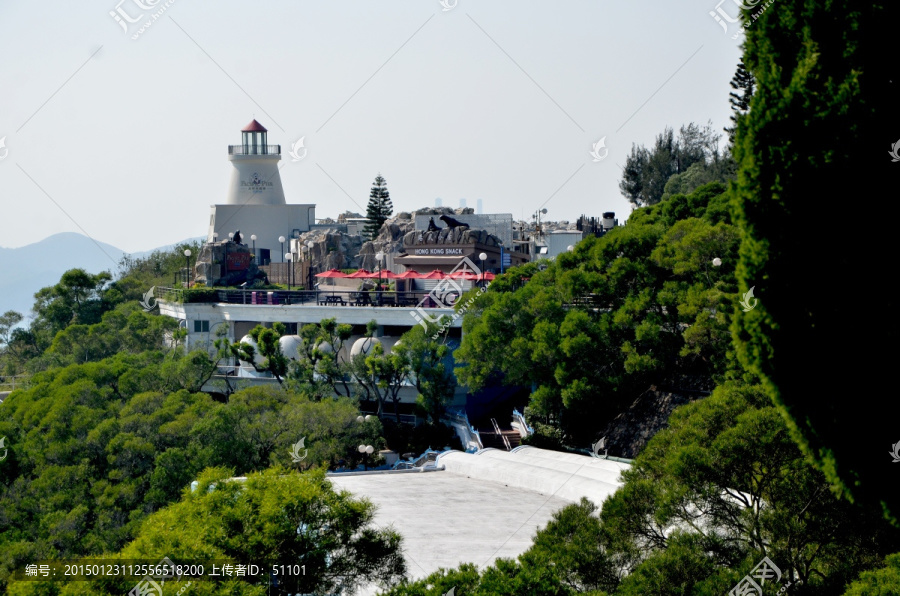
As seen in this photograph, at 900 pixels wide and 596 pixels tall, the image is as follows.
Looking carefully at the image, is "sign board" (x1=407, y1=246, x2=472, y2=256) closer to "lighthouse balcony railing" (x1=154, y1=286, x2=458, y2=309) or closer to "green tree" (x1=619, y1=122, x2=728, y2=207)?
"lighthouse balcony railing" (x1=154, y1=286, x2=458, y2=309)

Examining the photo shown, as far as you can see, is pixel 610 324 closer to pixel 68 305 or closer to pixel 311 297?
pixel 311 297

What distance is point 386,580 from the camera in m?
14.4

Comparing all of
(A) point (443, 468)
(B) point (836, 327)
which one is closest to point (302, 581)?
(B) point (836, 327)

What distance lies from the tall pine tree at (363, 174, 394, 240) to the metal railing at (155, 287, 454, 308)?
2747 centimetres

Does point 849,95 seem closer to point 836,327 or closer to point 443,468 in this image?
point 836,327

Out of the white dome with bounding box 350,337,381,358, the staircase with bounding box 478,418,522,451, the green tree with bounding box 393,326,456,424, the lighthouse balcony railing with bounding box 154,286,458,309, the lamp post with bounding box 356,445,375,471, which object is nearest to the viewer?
the lamp post with bounding box 356,445,375,471

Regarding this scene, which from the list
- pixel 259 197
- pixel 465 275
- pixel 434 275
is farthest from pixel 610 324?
pixel 259 197

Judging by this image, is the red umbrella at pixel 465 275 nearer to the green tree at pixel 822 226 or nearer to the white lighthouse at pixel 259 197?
the white lighthouse at pixel 259 197

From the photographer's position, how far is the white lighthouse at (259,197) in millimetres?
66000

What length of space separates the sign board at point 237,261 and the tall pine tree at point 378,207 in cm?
2290

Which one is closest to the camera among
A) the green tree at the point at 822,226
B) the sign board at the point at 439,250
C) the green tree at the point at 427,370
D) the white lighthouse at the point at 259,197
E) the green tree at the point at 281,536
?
the green tree at the point at 822,226

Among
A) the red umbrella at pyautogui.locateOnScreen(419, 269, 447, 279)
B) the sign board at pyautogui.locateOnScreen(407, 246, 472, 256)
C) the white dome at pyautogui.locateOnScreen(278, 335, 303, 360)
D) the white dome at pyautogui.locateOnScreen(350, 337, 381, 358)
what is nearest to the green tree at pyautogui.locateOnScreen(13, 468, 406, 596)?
the white dome at pyautogui.locateOnScreen(350, 337, 381, 358)

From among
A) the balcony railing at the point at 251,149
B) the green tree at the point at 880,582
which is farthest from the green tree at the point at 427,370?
the balcony railing at the point at 251,149

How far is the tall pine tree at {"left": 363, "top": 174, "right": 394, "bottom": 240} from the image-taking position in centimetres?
7319
